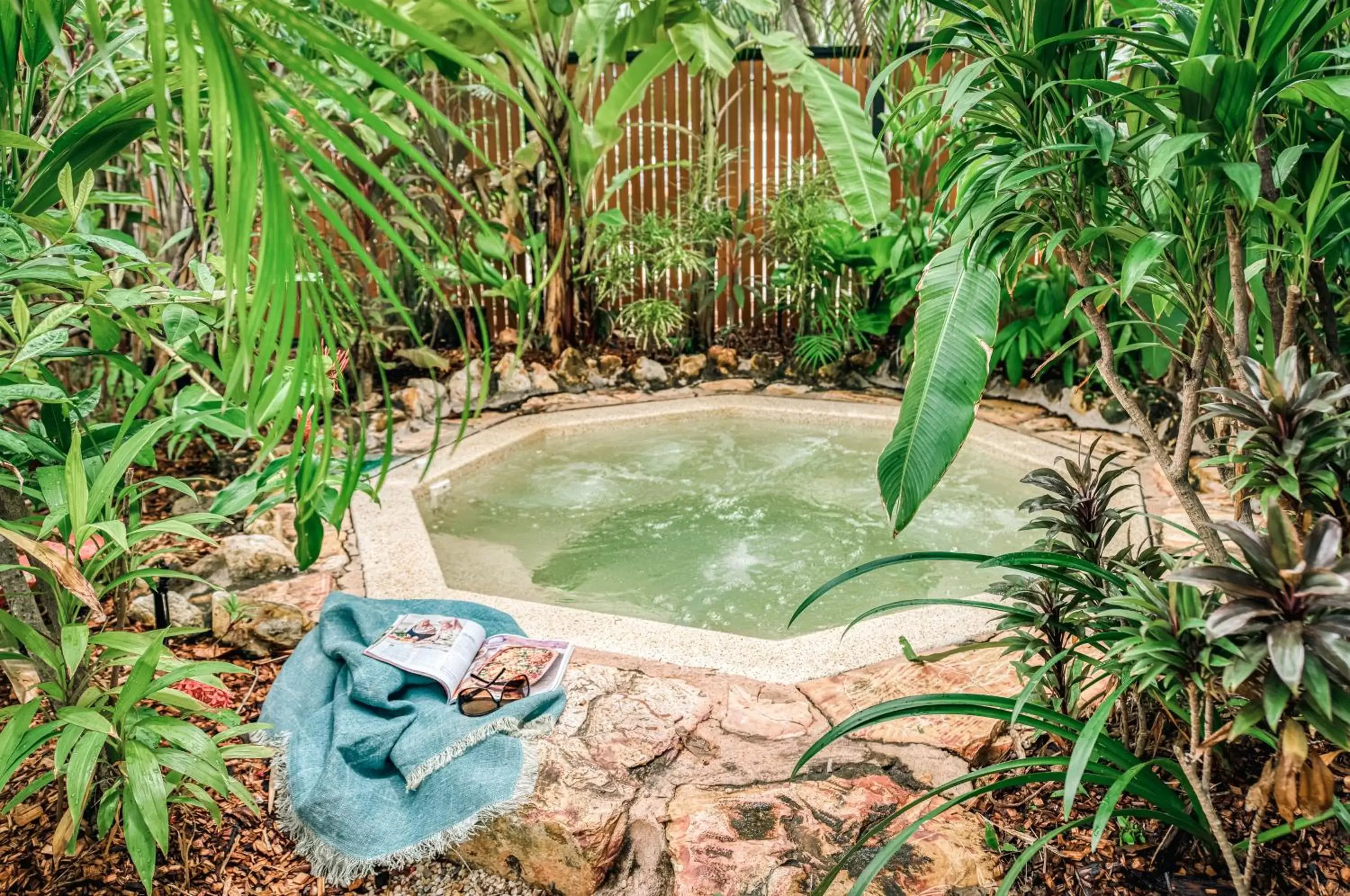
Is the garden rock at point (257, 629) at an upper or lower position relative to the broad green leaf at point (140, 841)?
lower

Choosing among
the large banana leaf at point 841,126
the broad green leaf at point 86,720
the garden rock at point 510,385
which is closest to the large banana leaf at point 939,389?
the broad green leaf at point 86,720

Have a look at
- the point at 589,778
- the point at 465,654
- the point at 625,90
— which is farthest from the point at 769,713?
the point at 625,90

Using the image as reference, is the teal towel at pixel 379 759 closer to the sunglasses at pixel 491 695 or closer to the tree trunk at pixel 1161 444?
the sunglasses at pixel 491 695

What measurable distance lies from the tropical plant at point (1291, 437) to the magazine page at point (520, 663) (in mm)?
1384

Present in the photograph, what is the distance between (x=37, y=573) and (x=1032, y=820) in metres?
1.64

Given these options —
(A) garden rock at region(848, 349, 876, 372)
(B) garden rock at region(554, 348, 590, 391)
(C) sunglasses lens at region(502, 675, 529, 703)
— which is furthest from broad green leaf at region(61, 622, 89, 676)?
(A) garden rock at region(848, 349, 876, 372)

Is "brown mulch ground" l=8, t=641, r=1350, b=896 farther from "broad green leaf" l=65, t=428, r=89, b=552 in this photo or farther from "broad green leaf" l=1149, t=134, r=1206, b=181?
"broad green leaf" l=1149, t=134, r=1206, b=181

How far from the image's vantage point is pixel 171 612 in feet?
7.64

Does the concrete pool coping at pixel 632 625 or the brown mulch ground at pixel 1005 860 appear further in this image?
→ the concrete pool coping at pixel 632 625

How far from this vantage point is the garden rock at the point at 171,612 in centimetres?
230

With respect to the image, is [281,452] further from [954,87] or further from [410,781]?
[954,87]

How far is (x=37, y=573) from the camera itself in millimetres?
1402

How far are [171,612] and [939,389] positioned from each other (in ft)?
6.55

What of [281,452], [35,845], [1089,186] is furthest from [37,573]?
[281,452]
